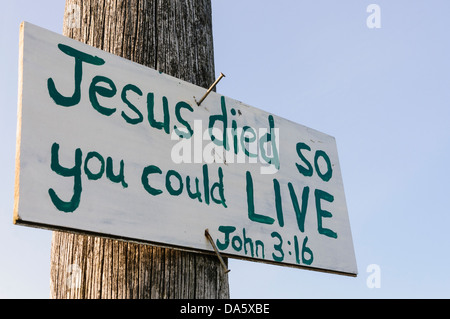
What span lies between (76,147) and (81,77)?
0.24m

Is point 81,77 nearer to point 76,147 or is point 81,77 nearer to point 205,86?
point 76,147

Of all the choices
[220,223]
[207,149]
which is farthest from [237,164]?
[220,223]

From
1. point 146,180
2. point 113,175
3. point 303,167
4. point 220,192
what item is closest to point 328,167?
point 303,167

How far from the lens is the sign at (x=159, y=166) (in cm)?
147

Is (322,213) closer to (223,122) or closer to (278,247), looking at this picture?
(278,247)

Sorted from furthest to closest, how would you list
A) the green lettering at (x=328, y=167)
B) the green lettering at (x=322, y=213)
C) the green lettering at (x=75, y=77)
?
the green lettering at (x=328, y=167) < the green lettering at (x=322, y=213) < the green lettering at (x=75, y=77)

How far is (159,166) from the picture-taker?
1.68 meters

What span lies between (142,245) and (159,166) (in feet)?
0.80

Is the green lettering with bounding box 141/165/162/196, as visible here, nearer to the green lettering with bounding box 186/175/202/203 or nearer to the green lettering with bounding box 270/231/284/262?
the green lettering with bounding box 186/175/202/203

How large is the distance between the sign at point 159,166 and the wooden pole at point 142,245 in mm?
80

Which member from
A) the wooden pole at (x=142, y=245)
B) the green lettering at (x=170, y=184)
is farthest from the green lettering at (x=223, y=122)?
the green lettering at (x=170, y=184)

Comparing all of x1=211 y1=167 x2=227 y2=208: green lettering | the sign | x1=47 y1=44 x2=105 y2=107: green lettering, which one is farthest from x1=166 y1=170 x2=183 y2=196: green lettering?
x1=47 y1=44 x2=105 y2=107: green lettering

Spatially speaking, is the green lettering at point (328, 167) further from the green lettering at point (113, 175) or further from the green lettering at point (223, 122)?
the green lettering at point (113, 175)
